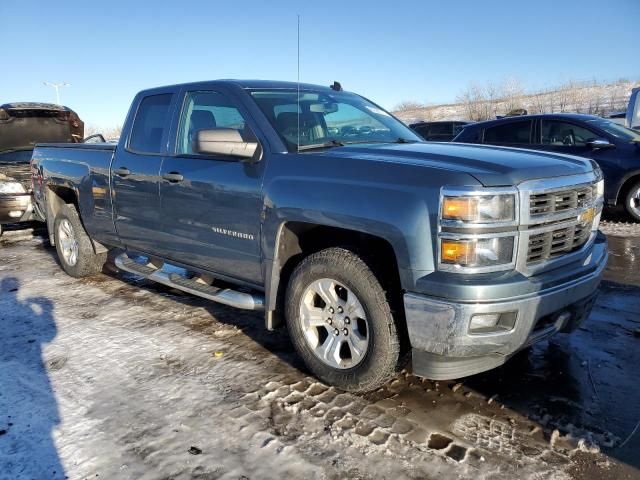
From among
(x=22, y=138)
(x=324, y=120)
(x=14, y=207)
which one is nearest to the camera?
(x=324, y=120)

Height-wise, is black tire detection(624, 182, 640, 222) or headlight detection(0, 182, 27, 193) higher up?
headlight detection(0, 182, 27, 193)

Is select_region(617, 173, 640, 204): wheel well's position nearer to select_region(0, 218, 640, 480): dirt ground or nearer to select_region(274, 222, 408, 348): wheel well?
select_region(0, 218, 640, 480): dirt ground

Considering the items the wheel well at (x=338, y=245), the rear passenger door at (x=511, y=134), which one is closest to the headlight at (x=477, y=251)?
the wheel well at (x=338, y=245)

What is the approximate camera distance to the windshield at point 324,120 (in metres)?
3.53

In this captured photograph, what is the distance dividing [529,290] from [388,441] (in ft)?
3.52

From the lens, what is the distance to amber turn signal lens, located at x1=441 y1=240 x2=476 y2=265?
8.29 ft

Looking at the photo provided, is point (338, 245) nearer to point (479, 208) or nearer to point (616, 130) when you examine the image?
point (479, 208)

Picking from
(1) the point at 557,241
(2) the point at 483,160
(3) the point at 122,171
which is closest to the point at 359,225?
(2) the point at 483,160

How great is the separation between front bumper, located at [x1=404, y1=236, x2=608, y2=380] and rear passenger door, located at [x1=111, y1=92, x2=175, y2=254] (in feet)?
8.31

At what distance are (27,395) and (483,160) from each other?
3119 millimetres

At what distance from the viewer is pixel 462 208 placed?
8.25 feet

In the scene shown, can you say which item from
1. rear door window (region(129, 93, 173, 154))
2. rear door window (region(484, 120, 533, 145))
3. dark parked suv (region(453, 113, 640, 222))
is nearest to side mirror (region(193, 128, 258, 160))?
rear door window (region(129, 93, 173, 154))

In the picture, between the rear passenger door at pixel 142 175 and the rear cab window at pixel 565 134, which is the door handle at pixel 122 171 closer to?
the rear passenger door at pixel 142 175

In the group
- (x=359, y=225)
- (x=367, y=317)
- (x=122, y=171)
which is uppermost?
(x=122, y=171)
